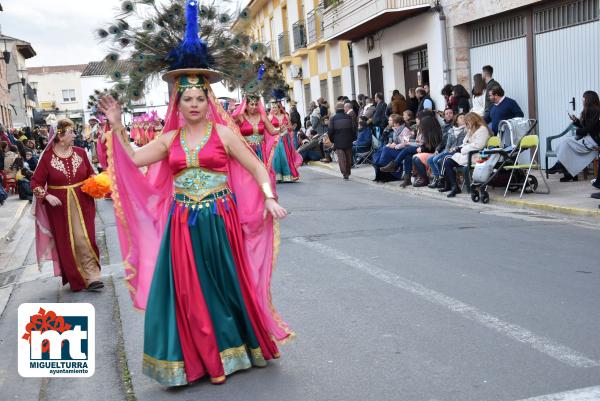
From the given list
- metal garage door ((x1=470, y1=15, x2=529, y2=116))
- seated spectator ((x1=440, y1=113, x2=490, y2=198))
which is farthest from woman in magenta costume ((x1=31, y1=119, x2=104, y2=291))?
metal garage door ((x1=470, y1=15, x2=529, y2=116))

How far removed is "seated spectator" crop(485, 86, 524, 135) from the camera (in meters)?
14.3

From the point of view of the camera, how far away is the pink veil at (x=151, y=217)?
5121 mm

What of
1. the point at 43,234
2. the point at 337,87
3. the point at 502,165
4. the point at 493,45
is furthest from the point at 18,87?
the point at 43,234

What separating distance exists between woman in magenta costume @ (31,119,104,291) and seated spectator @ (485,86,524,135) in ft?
28.8

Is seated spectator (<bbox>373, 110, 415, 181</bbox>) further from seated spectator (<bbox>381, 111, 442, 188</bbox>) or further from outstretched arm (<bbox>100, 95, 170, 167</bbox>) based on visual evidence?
outstretched arm (<bbox>100, 95, 170, 167</bbox>)

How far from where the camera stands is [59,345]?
4.90 meters

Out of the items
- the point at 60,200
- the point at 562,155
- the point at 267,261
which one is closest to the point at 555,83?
the point at 562,155

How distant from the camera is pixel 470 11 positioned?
18172 mm

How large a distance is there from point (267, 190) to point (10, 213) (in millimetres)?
12580

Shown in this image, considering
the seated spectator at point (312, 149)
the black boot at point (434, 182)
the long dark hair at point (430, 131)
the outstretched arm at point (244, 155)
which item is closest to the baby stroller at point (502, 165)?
the black boot at point (434, 182)

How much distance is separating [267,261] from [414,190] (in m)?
10.5

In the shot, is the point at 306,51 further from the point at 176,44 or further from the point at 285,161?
the point at 176,44

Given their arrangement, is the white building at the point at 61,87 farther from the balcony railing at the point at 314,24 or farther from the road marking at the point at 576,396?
the road marking at the point at 576,396

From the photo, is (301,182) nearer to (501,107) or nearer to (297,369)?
(501,107)
